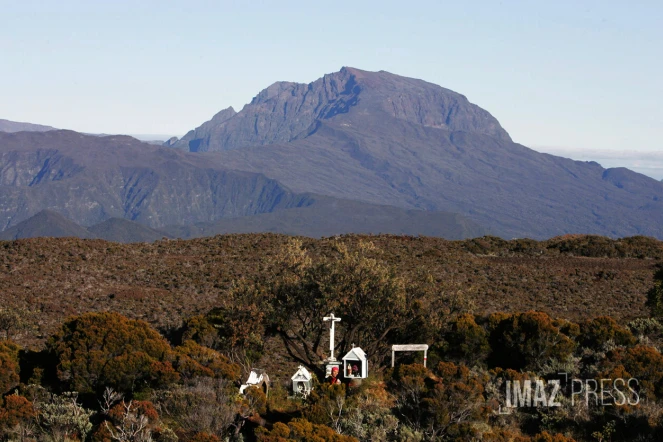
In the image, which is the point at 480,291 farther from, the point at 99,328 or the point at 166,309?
the point at 99,328

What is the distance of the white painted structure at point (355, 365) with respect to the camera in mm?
26953

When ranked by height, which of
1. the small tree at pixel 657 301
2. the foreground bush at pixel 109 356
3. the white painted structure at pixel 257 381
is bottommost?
the white painted structure at pixel 257 381

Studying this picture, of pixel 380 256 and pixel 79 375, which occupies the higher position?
pixel 380 256

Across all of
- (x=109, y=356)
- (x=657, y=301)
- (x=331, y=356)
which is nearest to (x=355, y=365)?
(x=331, y=356)

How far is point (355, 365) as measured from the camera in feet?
89.2

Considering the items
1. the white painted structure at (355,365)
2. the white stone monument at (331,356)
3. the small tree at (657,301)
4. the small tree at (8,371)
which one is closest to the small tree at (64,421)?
the small tree at (8,371)

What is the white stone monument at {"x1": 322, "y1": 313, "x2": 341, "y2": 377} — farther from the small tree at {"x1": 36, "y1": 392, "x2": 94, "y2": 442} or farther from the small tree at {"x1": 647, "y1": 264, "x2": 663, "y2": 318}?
the small tree at {"x1": 647, "y1": 264, "x2": 663, "y2": 318}

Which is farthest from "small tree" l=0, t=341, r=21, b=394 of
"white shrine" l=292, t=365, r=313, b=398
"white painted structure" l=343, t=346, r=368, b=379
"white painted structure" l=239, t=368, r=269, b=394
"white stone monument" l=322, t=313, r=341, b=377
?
"white painted structure" l=343, t=346, r=368, b=379

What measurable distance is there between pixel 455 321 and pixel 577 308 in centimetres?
1533

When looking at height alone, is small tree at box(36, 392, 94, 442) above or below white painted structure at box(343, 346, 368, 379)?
below

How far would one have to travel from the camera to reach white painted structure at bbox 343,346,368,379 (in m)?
27.0

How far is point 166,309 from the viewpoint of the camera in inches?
1695

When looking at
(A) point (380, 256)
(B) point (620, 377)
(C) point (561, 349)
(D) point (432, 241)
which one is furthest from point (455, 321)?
(D) point (432, 241)

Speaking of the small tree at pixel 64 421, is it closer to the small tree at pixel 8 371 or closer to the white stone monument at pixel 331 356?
the small tree at pixel 8 371
